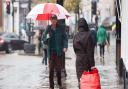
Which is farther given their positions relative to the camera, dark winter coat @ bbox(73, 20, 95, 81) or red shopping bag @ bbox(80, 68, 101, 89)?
dark winter coat @ bbox(73, 20, 95, 81)

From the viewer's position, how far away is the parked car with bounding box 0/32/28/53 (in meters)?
40.8

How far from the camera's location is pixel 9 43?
1677 inches

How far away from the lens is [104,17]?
72875 mm

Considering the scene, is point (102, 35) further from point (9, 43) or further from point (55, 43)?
point (55, 43)

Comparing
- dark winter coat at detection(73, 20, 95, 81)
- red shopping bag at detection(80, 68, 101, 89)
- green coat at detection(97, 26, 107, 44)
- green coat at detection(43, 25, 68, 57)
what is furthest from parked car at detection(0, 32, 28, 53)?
red shopping bag at detection(80, 68, 101, 89)

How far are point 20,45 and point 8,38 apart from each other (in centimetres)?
150

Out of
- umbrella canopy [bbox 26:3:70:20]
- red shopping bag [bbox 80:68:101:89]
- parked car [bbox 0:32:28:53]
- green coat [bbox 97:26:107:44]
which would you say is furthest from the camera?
parked car [bbox 0:32:28:53]

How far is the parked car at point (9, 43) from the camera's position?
40775 mm

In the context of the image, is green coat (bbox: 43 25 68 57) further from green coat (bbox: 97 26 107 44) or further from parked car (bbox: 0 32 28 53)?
parked car (bbox: 0 32 28 53)

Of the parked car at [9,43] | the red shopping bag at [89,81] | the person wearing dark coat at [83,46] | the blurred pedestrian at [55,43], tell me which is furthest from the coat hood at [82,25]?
the parked car at [9,43]

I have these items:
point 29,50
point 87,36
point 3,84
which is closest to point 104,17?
point 29,50

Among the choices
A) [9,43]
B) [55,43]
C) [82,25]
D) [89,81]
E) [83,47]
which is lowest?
[9,43]

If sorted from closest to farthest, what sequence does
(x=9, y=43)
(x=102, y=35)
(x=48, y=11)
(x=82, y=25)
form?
(x=82, y=25)
(x=48, y=11)
(x=102, y=35)
(x=9, y=43)

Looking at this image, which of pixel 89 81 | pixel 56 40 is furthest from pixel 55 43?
pixel 89 81
